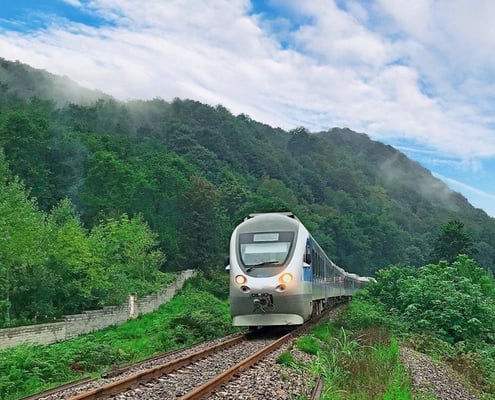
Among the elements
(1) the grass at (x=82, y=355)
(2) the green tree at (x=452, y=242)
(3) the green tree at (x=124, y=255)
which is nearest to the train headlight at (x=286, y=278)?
(1) the grass at (x=82, y=355)

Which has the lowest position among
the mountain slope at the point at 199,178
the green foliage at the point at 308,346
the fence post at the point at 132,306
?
the fence post at the point at 132,306

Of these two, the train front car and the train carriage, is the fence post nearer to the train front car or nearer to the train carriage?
the train carriage

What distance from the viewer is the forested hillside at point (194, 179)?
5009cm

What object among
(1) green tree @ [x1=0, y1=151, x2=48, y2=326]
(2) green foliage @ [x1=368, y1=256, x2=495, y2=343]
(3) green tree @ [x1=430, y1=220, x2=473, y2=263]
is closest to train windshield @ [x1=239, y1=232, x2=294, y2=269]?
(2) green foliage @ [x1=368, y1=256, x2=495, y2=343]

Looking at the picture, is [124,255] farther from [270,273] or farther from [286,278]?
[286,278]

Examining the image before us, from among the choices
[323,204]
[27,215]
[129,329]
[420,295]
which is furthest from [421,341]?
[323,204]

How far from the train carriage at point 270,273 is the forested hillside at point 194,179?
769 cm

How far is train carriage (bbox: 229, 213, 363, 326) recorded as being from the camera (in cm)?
1569

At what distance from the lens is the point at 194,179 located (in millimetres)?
61094

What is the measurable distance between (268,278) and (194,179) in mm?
45902

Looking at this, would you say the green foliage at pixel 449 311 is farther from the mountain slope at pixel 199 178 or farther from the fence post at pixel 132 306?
the mountain slope at pixel 199 178

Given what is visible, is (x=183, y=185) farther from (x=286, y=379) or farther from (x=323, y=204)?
(x=323, y=204)

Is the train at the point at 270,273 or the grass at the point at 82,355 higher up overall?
the train at the point at 270,273

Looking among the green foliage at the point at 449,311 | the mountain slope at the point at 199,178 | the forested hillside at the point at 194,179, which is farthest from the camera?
the mountain slope at the point at 199,178
